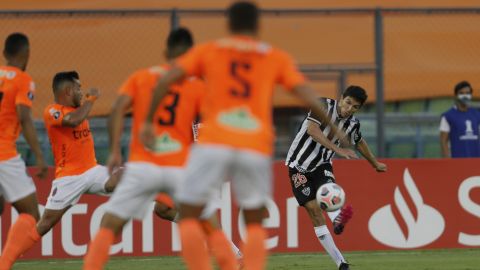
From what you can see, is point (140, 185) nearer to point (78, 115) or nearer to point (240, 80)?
point (240, 80)

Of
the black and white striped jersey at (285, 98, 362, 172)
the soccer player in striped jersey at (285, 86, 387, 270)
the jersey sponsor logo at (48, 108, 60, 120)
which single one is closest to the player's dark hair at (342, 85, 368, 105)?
the soccer player in striped jersey at (285, 86, 387, 270)

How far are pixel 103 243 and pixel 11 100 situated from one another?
6.77 feet

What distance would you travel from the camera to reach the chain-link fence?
14891 mm

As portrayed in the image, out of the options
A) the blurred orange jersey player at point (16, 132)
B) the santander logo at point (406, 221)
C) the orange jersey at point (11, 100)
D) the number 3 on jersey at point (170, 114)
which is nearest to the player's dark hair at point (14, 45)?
the blurred orange jersey player at point (16, 132)

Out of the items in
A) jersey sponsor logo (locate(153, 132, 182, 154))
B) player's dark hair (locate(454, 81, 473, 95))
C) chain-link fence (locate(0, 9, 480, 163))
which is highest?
chain-link fence (locate(0, 9, 480, 163))

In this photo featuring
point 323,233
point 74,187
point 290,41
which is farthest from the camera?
point 290,41

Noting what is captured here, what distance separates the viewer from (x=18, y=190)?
9.91 meters

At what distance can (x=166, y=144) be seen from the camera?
8.30 m

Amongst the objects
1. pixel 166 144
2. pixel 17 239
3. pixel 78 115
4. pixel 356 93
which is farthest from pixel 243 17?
pixel 356 93

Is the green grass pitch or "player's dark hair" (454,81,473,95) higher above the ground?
"player's dark hair" (454,81,473,95)

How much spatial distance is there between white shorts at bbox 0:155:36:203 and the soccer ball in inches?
125

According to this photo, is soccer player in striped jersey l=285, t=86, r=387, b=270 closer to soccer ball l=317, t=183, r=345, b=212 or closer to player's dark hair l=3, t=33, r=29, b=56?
soccer ball l=317, t=183, r=345, b=212

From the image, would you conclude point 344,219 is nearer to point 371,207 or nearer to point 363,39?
point 371,207

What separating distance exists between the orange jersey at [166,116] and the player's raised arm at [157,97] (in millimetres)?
598
